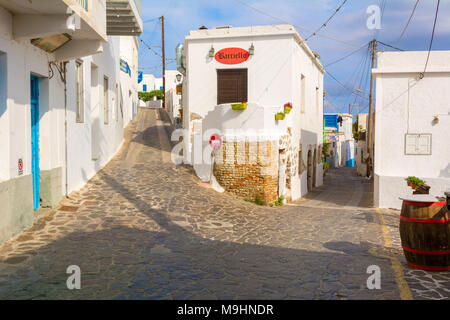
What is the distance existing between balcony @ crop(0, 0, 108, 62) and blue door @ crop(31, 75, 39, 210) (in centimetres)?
87

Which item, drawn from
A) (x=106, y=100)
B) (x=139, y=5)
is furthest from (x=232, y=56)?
(x=106, y=100)

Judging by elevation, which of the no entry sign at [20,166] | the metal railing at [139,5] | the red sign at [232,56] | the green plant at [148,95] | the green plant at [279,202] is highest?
the green plant at [148,95]

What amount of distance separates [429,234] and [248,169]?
7708 mm

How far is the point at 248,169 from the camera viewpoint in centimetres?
1321

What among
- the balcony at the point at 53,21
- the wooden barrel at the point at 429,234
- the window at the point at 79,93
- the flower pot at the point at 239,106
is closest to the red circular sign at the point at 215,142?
the flower pot at the point at 239,106

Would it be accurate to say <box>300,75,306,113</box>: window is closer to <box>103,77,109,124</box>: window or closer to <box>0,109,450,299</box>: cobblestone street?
<box>0,109,450,299</box>: cobblestone street

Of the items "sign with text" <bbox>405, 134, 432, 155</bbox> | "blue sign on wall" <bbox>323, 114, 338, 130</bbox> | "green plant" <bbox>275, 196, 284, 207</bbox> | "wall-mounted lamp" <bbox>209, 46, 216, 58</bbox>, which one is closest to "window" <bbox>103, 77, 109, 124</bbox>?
"wall-mounted lamp" <bbox>209, 46, 216, 58</bbox>

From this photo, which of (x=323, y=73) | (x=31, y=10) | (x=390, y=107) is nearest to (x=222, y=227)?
(x=31, y=10)

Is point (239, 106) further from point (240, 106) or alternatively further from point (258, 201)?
point (258, 201)

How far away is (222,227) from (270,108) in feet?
19.7

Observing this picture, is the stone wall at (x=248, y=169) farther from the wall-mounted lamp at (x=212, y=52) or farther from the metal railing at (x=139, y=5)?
the wall-mounted lamp at (x=212, y=52)

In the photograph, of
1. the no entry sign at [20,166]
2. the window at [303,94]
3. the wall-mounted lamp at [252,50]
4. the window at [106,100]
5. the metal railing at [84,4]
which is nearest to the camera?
the no entry sign at [20,166]

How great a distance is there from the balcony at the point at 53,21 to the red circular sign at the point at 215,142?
5.68 metres

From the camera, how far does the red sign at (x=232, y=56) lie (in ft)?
58.3
